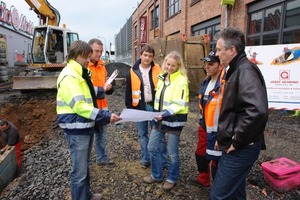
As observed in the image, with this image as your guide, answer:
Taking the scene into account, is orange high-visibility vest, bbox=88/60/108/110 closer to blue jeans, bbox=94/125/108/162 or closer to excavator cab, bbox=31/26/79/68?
blue jeans, bbox=94/125/108/162

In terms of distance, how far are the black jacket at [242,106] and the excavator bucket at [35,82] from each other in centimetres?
987

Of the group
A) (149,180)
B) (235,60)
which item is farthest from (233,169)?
(149,180)

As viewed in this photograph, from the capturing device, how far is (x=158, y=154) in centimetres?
322

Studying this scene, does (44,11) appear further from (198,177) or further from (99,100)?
(198,177)

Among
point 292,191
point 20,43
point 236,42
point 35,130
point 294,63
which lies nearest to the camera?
point 236,42

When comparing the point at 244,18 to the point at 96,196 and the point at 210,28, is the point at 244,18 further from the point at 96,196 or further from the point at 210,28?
the point at 96,196

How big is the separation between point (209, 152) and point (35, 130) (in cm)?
686

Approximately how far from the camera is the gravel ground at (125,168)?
326 cm

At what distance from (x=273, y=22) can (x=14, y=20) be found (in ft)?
87.8

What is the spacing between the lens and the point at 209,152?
2.73 meters

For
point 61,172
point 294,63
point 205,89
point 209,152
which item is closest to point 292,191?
point 209,152

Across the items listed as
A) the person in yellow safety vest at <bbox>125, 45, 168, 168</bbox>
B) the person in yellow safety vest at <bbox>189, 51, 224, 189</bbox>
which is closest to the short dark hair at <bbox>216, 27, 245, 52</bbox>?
the person in yellow safety vest at <bbox>189, 51, 224, 189</bbox>

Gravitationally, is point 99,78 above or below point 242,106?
above

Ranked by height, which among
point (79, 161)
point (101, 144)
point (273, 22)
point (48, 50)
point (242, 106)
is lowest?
point (101, 144)
